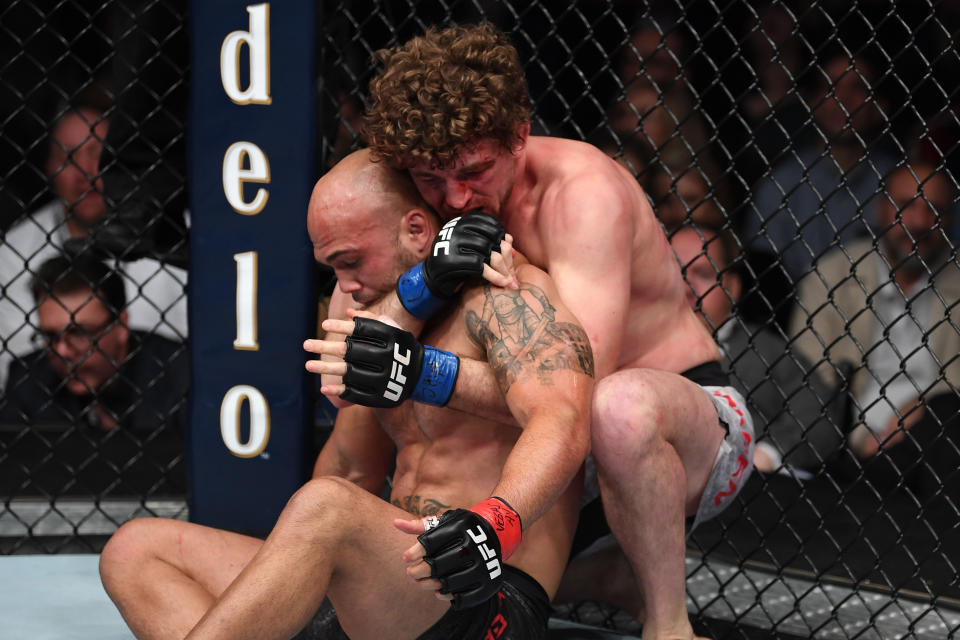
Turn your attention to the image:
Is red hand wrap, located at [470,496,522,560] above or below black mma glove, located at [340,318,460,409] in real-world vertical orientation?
below

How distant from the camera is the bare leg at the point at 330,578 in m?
1.29

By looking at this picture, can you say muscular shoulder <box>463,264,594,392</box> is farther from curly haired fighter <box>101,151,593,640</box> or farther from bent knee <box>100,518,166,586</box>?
bent knee <box>100,518,166,586</box>

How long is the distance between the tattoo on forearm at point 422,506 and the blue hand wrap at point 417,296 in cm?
27

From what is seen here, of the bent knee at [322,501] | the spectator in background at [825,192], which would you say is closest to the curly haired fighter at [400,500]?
the bent knee at [322,501]

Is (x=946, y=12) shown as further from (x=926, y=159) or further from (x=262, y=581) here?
(x=262, y=581)

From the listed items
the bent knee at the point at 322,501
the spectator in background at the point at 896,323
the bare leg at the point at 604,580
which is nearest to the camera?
the bent knee at the point at 322,501

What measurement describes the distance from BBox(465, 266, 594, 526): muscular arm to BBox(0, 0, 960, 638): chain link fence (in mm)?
627

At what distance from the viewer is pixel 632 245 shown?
170 centimetres

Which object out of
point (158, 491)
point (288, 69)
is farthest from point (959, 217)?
point (158, 491)

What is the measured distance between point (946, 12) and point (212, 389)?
2768mm

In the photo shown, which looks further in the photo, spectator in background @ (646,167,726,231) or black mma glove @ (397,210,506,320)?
spectator in background @ (646,167,726,231)

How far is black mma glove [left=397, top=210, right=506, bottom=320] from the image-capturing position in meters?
1.45

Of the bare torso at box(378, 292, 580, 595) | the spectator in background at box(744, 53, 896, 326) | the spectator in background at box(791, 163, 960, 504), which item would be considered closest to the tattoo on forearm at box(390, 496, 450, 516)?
the bare torso at box(378, 292, 580, 595)

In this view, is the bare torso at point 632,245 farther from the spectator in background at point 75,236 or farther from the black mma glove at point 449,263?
the spectator in background at point 75,236
